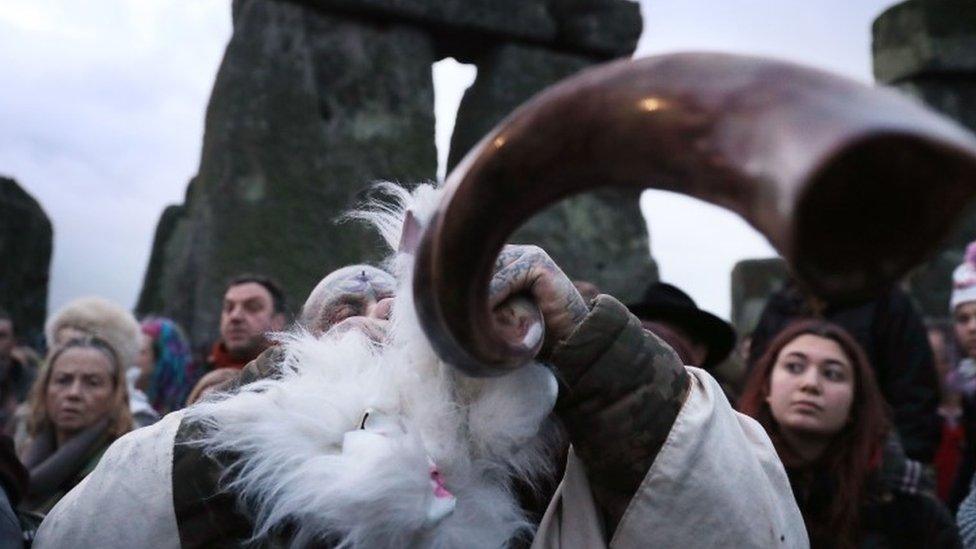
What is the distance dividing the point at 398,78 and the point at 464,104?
654 millimetres

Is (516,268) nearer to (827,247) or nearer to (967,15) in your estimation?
(827,247)

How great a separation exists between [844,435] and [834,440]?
0.03m

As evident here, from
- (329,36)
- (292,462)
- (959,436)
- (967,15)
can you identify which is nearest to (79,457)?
(292,462)

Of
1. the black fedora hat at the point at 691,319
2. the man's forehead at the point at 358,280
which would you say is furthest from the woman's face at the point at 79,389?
the man's forehead at the point at 358,280

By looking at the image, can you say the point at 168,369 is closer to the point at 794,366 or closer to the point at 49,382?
the point at 49,382

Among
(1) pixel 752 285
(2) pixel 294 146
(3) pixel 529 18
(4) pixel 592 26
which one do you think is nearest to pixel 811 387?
(1) pixel 752 285

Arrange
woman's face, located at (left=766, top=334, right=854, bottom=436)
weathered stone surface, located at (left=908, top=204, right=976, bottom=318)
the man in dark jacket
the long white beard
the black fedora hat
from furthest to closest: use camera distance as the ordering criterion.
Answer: weathered stone surface, located at (left=908, top=204, right=976, bottom=318), the man in dark jacket, the black fedora hat, woman's face, located at (left=766, top=334, right=854, bottom=436), the long white beard

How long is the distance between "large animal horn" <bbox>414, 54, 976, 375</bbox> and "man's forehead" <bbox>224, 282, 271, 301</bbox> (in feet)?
9.44

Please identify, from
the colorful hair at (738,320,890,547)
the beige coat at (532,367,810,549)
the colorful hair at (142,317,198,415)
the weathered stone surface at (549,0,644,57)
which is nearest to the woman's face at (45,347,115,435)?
the colorful hair at (142,317,198,415)

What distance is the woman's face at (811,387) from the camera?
281 centimetres

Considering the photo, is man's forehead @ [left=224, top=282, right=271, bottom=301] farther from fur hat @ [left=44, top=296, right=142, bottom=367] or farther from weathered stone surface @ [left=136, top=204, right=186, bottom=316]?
weathered stone surface @ [left=136, top=204, right=186, bottom=316]

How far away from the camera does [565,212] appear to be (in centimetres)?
829

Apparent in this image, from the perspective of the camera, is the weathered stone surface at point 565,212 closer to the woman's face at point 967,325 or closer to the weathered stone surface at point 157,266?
the weathered stone surface at point 157,266

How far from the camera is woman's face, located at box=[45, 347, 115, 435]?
11.2 ft
